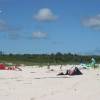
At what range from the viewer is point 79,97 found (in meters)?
11.3

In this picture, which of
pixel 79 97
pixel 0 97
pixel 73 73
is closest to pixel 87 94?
pixel 79 97

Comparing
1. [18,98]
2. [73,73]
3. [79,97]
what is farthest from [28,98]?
[73,73]

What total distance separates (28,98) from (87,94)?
1542 millimetres

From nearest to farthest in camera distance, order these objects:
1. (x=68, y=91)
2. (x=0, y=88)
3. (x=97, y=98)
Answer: (x=97, y=98)
(x=68, y=91)
(x=0, y=88)

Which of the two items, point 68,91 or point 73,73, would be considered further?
point 73,73

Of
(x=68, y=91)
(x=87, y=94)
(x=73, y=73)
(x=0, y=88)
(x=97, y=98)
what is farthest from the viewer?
(x=73, y=73)

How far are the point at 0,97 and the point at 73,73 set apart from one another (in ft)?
30.9

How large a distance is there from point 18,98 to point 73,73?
956cm

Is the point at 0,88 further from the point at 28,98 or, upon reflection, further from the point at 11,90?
the point at 28,98

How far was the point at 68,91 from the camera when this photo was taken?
500 inches

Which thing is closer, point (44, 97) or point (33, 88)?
point (44, 97)

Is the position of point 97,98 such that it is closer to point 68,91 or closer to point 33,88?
point 68,91

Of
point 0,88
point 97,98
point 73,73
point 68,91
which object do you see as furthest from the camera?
point 73,73

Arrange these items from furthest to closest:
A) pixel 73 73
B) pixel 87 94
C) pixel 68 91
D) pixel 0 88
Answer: pixel 73 73 → pixel 0 88 → pixel 68 91 → pixel 87 94
